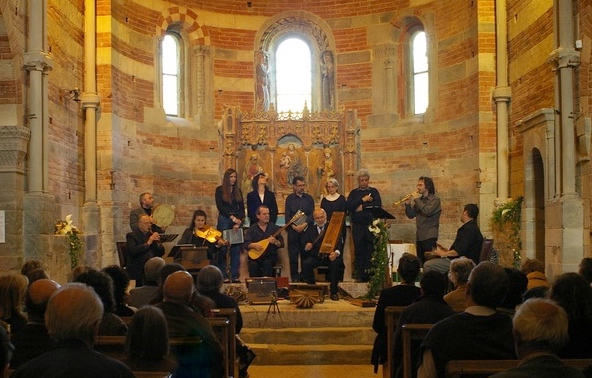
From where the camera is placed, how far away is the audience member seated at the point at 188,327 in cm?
500

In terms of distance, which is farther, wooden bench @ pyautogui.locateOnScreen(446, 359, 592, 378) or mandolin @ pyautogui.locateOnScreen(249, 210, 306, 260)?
mandolin @ pyautogui.locateOnScreen(249, 210, 306, 260)

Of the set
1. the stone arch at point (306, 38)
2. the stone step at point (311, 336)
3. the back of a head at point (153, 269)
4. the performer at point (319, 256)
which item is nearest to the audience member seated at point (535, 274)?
the back of a head at point (153, 269)

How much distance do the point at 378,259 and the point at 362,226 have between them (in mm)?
1174

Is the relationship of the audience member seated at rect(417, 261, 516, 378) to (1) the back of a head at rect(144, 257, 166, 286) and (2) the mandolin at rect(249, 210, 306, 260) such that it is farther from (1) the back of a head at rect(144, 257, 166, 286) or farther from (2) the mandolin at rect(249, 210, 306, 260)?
(2) the mandolin at rect(249, 210, 306, 260)

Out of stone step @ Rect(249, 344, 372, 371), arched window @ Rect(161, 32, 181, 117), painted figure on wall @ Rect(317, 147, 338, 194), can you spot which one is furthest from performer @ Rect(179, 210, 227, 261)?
arched window @ Rect(161, 32, 181, 117)

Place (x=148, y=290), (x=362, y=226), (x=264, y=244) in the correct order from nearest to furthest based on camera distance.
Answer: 1. (x=148, y=290)
2. (x=264, y=244)
3. (x=362, y=226)

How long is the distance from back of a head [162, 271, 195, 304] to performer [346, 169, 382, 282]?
24.7ft

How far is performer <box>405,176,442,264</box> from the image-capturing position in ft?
40.2

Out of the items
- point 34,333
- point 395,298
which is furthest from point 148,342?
point 395,298

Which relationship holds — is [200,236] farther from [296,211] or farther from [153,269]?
[153,269]

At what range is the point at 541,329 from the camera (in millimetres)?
3111

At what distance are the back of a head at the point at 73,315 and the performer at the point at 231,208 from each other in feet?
30.7

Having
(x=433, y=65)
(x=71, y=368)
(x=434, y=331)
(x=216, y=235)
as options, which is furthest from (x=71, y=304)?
(x=433, y=65)

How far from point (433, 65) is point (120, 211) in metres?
6.80
